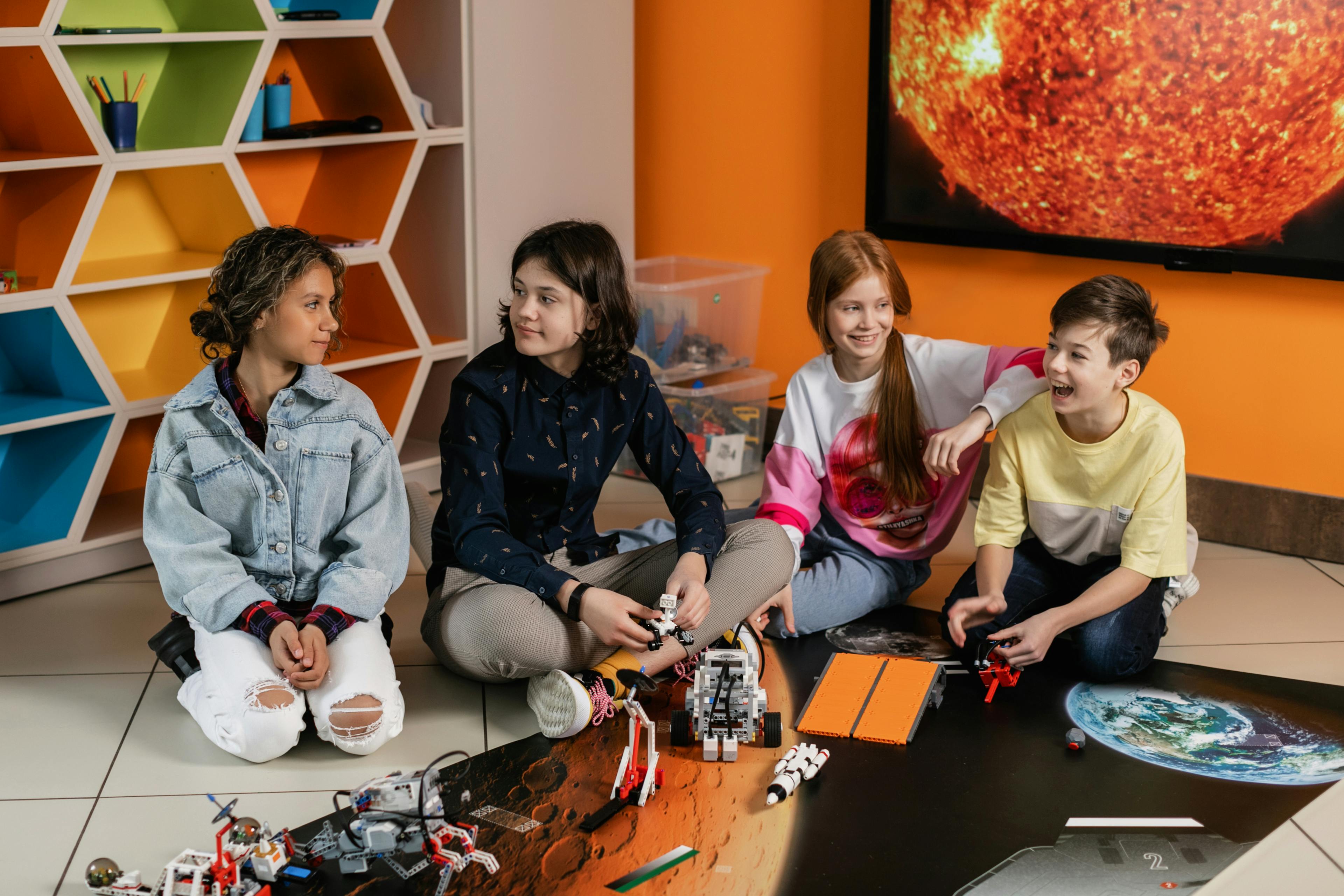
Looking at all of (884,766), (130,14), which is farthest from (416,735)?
(130,14)

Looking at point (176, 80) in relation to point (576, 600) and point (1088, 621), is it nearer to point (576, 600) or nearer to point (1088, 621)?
point (576, 600)

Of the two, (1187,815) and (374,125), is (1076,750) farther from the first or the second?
(374,125)

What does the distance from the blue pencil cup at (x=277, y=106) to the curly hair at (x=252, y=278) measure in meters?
0.78

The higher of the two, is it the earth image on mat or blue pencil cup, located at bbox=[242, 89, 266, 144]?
blue pencil cup, located at bbox=[242, 89, 266, 144]

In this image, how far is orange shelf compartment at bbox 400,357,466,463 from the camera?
2808mm

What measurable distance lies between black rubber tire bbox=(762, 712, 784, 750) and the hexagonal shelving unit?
130 centimetres

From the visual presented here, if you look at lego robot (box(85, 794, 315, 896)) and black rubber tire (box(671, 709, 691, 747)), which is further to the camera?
black rubber tire (box(671, 709, 691, 747))

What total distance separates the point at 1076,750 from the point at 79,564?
5.61ft

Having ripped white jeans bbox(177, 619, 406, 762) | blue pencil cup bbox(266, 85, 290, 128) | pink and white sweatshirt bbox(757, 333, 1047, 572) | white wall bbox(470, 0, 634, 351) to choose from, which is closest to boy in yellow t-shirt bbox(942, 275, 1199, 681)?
pink and white sweatshirt bbox(757, 333, 1047, 572)

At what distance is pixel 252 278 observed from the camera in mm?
1688

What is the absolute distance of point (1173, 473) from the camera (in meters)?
1.82

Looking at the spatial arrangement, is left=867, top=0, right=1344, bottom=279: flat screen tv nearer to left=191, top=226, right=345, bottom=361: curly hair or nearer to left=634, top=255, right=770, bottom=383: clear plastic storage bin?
left=634, top=255, right=770, bottom=383: clear plastic storage bin

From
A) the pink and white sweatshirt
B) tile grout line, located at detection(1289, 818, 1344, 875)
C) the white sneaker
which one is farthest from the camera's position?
the pink and white sweatshirt

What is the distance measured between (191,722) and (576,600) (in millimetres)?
572
